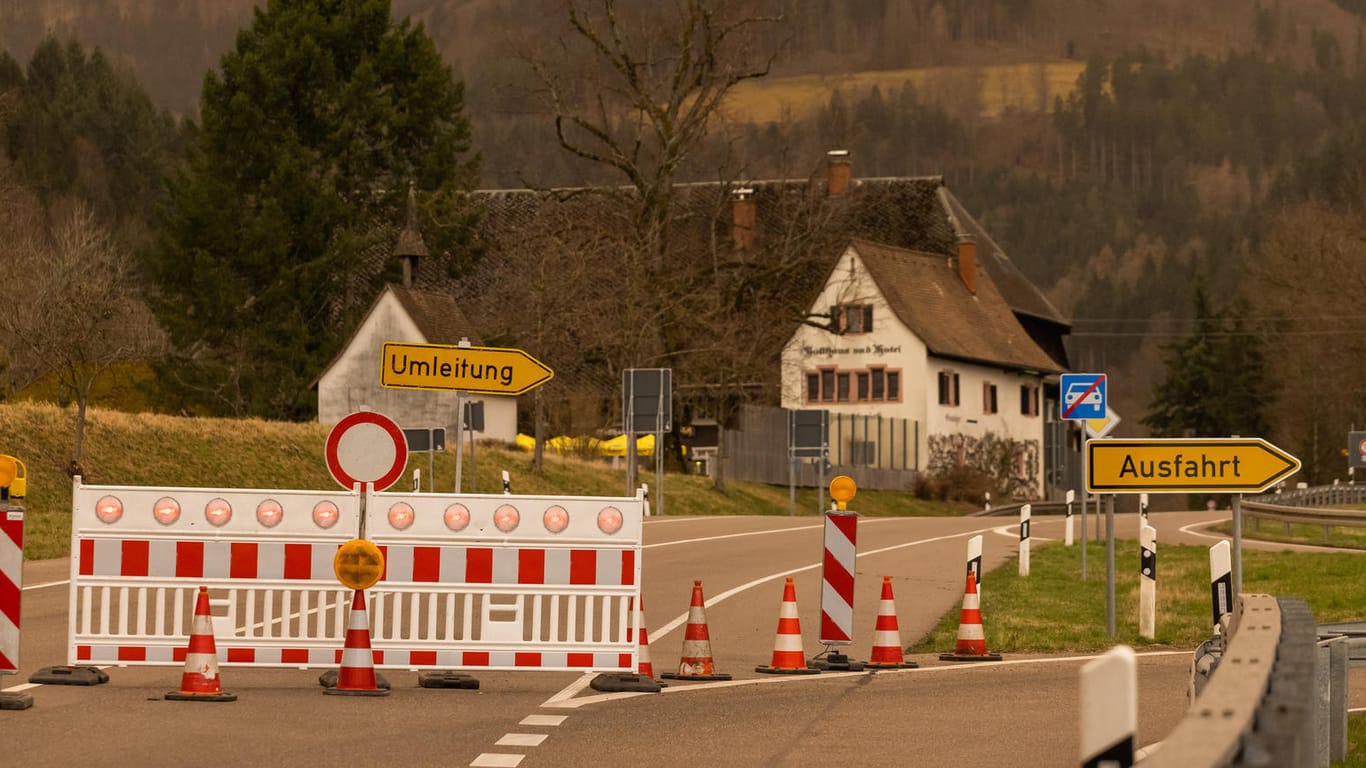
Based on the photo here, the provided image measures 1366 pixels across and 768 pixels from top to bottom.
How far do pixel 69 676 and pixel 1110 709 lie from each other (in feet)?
35.2

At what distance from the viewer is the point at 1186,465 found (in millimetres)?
16500

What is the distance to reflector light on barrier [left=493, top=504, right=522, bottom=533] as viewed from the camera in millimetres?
14445

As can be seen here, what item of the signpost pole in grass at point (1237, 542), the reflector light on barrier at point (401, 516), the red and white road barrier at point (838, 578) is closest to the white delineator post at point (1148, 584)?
the signpost pole in grass at point (1237, 542)

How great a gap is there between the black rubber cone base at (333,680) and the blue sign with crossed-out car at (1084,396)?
14.6 meters

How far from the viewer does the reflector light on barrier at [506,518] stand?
1445 cm

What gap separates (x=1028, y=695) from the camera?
560 inches

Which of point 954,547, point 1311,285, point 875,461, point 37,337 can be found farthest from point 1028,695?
point 1311,285

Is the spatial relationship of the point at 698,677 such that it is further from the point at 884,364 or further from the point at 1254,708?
the point at 884,364

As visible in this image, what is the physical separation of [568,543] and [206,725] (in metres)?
3.17

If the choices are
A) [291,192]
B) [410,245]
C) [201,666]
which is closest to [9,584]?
[201,666]

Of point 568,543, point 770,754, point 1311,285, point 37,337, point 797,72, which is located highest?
point 797,72

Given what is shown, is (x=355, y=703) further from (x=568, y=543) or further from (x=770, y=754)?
(x=770, y=754)

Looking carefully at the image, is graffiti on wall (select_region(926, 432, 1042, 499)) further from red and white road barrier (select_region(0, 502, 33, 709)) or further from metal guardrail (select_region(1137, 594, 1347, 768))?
metal guardrail (select_region(1137, 594, 1347, 768))

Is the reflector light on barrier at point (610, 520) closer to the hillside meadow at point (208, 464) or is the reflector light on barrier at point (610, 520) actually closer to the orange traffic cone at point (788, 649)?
the orange traffic cone at point (788, 649)
